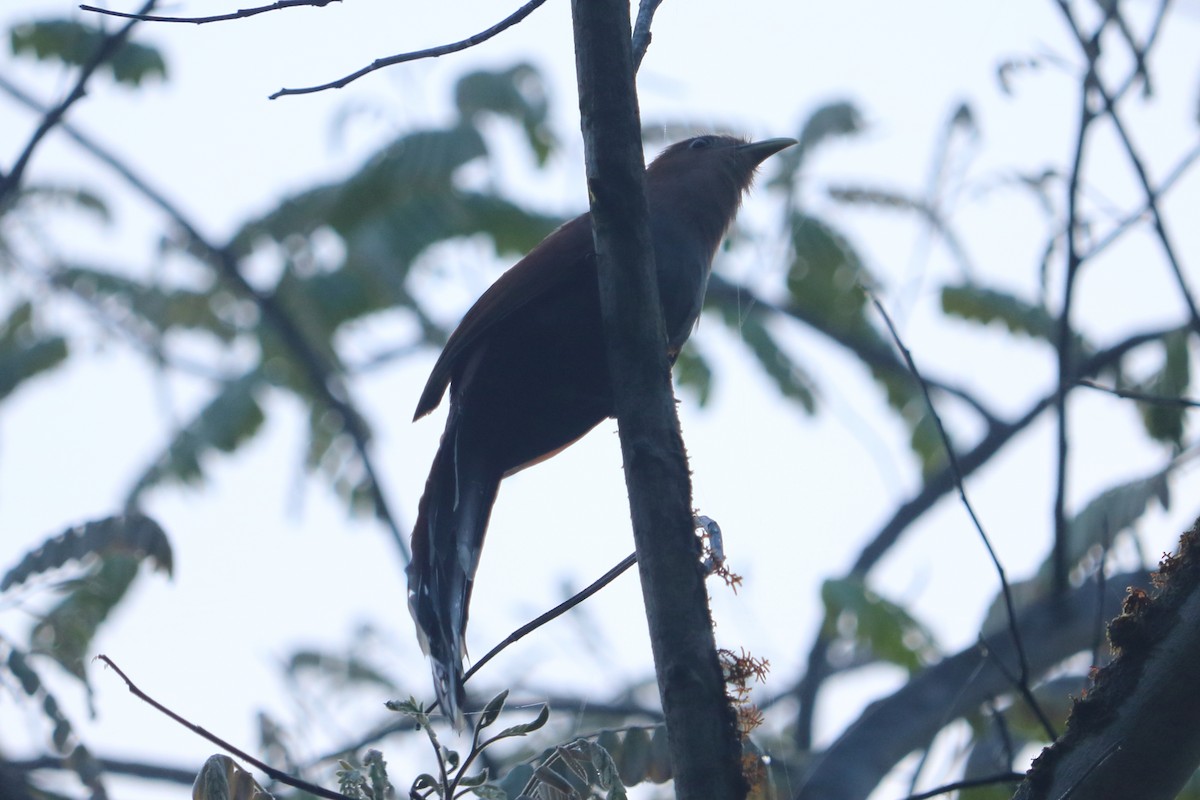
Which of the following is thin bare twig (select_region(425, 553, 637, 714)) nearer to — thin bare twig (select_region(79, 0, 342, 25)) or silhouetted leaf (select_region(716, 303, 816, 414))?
thin bare twig (select_region(79, 0, 342, 25))

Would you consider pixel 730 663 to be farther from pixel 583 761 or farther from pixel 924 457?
pixel 924 457

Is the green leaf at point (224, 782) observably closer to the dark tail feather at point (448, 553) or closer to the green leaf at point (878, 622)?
the dark tail feather at point (448, 553)

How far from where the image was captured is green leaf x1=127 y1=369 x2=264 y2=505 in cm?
713

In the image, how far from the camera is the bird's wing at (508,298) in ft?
11.6

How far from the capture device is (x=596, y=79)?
2502mm

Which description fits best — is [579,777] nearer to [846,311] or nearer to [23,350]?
[846,311]

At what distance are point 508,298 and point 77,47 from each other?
146 inches

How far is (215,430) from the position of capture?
23.3 feet

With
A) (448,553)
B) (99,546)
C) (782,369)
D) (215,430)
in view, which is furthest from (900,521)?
(99,546)

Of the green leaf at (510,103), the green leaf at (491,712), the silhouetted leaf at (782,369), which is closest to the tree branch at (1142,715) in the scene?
the green leaf at (491,712)

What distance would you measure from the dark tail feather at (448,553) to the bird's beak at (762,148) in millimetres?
1720

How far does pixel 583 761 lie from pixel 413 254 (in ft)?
15.6

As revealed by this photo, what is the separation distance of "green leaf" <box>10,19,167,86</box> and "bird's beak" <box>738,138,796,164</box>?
3.30 metres

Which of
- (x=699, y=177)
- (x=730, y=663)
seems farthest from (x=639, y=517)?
(x=699, y=177)
